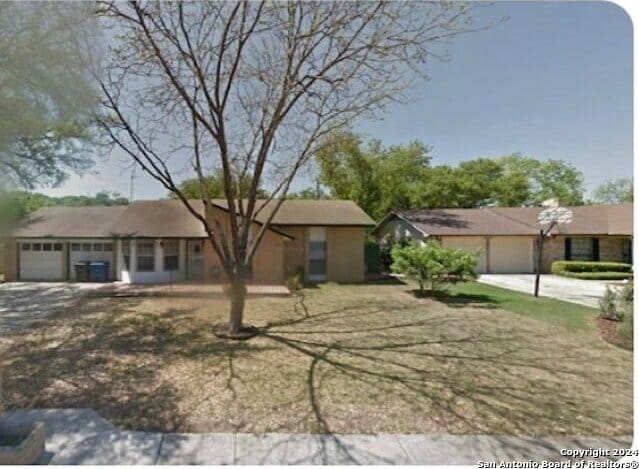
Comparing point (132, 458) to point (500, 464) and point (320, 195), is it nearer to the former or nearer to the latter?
point (500, 464)

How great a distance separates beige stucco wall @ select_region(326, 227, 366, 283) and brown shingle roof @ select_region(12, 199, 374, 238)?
0.55 metres

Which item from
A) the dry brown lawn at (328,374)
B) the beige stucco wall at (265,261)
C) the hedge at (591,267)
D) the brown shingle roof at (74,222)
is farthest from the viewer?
the hedge at (591,267)

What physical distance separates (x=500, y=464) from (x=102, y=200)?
78.0 ft

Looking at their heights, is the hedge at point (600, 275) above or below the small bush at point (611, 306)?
below

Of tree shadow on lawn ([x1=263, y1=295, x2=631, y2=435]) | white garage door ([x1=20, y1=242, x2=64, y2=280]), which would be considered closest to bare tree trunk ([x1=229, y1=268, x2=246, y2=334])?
tree shadow on lawn ([x1=263, y1=295, x2=631, y2=435])

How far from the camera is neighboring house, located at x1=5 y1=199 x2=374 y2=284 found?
16.9 meters

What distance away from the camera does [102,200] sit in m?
22.2

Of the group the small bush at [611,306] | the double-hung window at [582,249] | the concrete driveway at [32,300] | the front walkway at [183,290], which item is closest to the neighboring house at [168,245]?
the front walkway at [183,290]

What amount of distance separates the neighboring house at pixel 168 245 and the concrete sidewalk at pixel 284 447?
12.2 metres

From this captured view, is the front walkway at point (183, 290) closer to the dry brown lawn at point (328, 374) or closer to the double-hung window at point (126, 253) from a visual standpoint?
the double-hung window at point (126, 253)

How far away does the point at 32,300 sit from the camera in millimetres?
13219

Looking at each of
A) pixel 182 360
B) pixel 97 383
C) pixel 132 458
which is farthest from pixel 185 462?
pixel 182 360

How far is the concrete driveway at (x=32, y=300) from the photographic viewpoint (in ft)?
33.4

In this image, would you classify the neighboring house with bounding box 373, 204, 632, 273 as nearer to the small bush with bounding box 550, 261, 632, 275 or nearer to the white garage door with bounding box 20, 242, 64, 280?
the small bush with bounding box 550, 261, 632, 275
